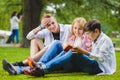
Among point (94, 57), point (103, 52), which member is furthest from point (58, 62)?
point (103, 52)

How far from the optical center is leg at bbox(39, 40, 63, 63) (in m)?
8.24

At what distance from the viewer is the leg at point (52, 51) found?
824 centimetres

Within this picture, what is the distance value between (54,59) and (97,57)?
0.74 meters

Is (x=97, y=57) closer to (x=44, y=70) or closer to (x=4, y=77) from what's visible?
(x=44, y=70)

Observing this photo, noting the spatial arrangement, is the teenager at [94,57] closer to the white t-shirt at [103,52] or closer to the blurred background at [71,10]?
the white t-shirt at [103,52]

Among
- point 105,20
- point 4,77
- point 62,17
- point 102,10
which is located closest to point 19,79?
point 4,77

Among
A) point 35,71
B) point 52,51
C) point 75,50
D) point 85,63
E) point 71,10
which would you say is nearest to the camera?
point 75,50

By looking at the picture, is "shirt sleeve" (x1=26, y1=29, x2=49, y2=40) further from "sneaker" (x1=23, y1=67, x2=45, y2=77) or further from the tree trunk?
the tree trunk

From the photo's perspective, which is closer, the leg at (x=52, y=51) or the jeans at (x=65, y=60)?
the jeans at (x=65, y=60)

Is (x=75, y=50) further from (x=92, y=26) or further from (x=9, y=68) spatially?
(x=9, y=68)

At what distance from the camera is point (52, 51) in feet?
27.3

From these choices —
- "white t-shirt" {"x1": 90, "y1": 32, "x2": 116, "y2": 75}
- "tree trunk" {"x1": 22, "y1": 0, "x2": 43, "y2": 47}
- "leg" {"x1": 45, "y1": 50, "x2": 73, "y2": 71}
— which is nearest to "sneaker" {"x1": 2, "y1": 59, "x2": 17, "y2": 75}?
"leg" {"x1": 45, "y1": 50, "x2": 73, "y2": 71}

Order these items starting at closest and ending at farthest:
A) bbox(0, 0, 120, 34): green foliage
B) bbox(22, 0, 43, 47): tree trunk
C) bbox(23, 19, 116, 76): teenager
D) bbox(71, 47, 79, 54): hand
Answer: bbox(71, 47, 79, 54): hand < bbox(23, 19, 116, 76): teenager < bbox(22, 0, 43, 47): tree trunk < bbox(0, 0, 120, 34): green foliage

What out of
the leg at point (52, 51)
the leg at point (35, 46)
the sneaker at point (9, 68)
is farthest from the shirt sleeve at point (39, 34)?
the sneaker at point (9, 68)
